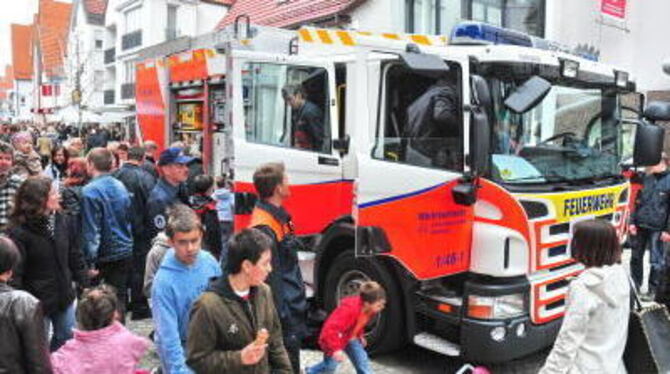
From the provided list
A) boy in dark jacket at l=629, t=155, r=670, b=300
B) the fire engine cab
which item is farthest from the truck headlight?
boy in dark jacket at l=629, t=155, r=670, b=300

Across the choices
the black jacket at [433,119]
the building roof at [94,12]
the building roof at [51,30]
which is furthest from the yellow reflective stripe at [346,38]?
the building roof at [51,30]

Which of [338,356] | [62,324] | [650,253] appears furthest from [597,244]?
[650,253]

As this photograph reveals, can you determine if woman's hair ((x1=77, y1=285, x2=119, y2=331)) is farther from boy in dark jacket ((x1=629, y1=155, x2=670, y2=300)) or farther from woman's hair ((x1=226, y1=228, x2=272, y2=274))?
boy in dark jacket ((x1=629, y1=155, x2=670, y2=300))

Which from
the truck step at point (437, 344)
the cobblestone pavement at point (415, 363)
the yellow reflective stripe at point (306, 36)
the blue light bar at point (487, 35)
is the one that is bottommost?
the cobblestone pavement at point (415, 363)

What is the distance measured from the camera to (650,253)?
7566 millimetres

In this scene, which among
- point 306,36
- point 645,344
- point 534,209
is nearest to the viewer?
point 645,344

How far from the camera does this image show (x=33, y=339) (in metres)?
2.85

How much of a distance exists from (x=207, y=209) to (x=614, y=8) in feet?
36.5

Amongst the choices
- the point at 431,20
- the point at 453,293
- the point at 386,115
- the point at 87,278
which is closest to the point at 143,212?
the point at 87,278

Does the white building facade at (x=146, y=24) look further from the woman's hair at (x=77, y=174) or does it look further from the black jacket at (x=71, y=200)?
the black jacket at (x=71, y=200)

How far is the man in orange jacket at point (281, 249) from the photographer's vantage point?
374 cm

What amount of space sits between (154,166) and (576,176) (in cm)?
484

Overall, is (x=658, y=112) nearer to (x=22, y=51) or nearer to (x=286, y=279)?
(x=286, y=279)

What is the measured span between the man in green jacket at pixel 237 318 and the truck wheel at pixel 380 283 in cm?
232
